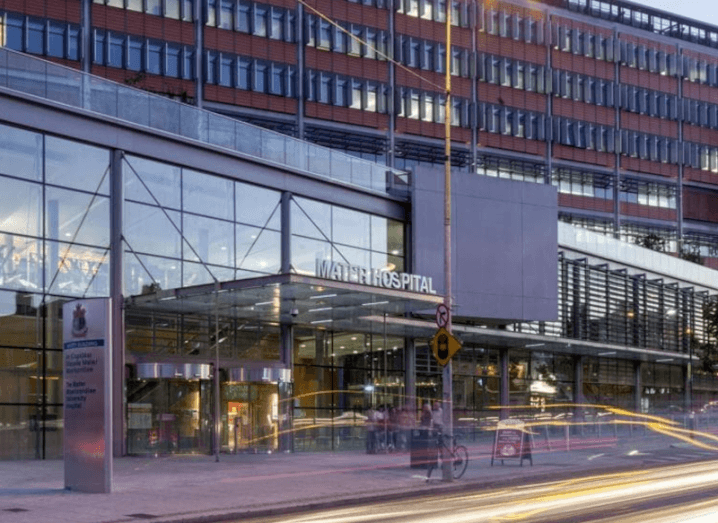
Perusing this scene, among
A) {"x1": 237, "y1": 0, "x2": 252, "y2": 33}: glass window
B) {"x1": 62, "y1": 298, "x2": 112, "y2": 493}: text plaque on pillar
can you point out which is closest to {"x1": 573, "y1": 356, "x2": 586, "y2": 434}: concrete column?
{"x1": 237, "y1": 0, "x2": 252, "y2": 33}: glass window

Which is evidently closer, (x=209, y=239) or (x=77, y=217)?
(x=77, y=217)

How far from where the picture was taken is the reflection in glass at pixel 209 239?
40.8 m

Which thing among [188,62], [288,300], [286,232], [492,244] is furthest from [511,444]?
[188,62]

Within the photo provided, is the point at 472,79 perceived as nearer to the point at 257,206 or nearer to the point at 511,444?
A: the point at 257,206

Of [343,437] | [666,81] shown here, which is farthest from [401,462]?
[666,81]

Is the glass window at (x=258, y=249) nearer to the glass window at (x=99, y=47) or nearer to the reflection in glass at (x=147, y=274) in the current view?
the reflection in glass at (x=147, y=274)

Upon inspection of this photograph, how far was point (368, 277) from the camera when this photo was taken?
40781 millimetres

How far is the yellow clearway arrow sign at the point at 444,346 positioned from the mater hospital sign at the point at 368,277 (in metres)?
6.07

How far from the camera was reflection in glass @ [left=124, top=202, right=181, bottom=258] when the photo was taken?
38.8m

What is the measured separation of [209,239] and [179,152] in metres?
2.98

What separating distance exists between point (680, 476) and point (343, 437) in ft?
57.2

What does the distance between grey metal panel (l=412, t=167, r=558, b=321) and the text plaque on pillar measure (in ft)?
81.4

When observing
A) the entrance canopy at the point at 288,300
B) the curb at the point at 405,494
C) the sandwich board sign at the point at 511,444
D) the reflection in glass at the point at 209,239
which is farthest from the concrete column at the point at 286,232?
the curb at the point at 405,494

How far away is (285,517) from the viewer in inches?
856
